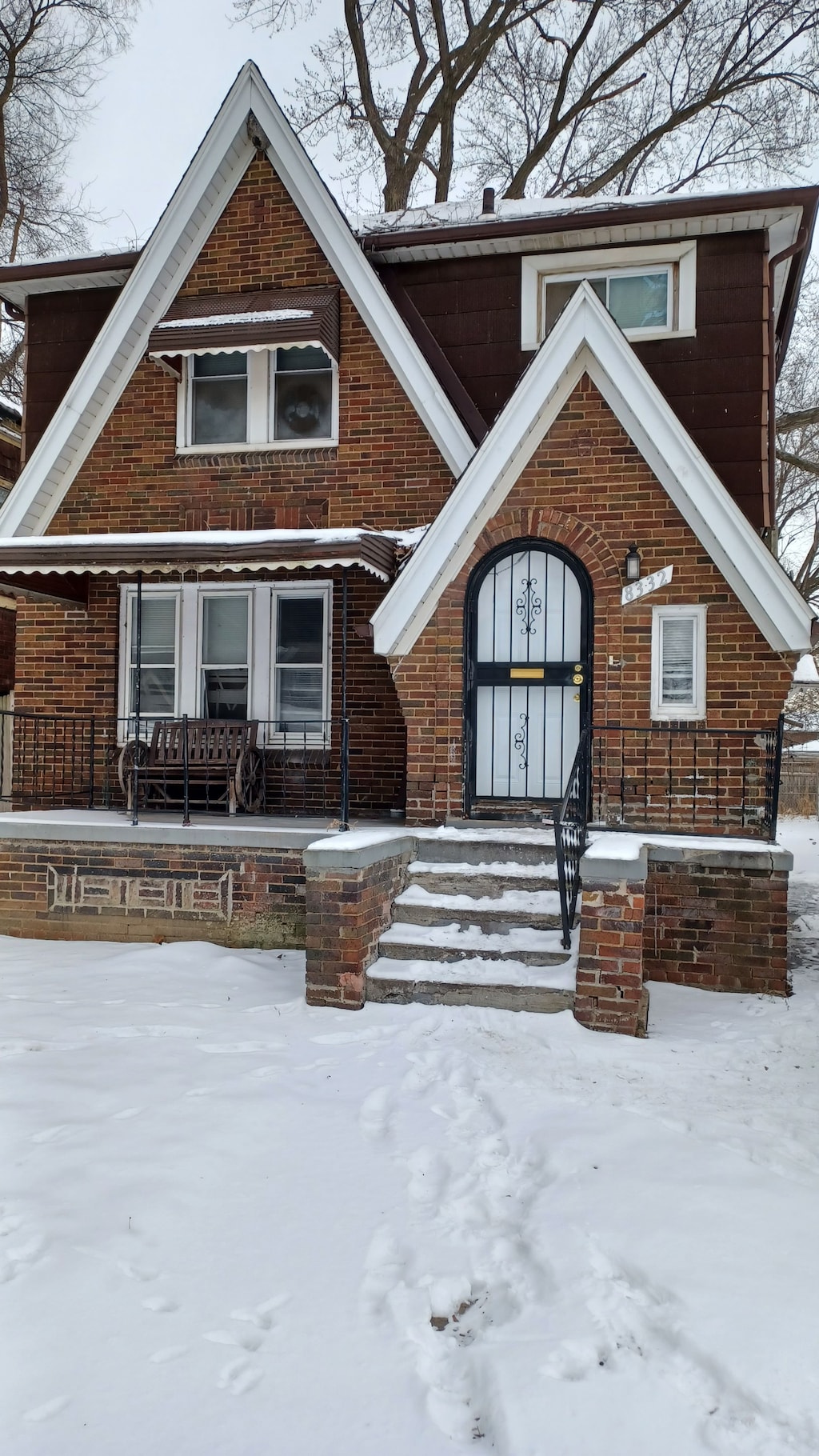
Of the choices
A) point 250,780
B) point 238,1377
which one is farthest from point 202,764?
point 238,1377

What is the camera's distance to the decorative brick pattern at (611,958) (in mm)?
5523

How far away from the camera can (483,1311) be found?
9.87 feet

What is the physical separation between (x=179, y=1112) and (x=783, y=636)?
5.46 m

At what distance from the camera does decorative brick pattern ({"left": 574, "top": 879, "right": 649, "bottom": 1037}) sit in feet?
18.1

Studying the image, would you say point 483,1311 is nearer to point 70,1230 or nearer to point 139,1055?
point 70,1230

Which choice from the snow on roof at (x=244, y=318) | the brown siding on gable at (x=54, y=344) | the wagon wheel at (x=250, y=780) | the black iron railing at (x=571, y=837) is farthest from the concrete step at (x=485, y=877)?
the brown siding on gable at (x=54, y=344)

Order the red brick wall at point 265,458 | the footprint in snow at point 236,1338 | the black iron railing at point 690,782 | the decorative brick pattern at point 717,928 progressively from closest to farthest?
the footprint in snow at point 236,1338
the decorative brick pattern at point 717,928
the black iron railing at point 690,782
the red brick wall at point 265,458

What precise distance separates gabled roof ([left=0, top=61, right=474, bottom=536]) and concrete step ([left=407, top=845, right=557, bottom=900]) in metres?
3.92

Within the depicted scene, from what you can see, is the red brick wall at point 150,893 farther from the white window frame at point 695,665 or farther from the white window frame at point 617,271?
the white window frame at point 617,271

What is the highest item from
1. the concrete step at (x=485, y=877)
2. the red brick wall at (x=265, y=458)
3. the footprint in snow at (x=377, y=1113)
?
the red brick wall at (x=265, y=458)

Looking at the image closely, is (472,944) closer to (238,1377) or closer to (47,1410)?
(238,1377)

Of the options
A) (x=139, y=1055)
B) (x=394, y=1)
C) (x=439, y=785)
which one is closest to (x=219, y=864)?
(x=439, y=785)

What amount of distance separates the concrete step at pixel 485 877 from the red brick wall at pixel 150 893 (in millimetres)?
1011

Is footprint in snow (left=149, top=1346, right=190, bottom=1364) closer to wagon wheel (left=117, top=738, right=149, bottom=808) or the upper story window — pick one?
wagon wheel (left=117, top=738, right=149, bottom=808)
